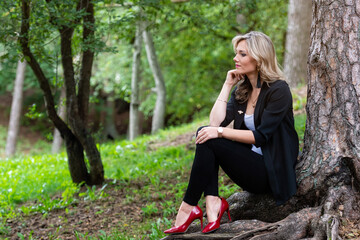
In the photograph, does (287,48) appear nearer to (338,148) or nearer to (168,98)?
(338,148)

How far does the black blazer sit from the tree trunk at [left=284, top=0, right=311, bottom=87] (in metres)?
7.49

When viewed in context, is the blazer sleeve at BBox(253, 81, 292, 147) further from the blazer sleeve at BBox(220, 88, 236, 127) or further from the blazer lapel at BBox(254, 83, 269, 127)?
the blazer sleeve at BBox(220, 88, 236, 127)

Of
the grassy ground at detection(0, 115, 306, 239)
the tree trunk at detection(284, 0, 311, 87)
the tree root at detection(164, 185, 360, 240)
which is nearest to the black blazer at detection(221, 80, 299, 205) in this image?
the tree root at detection(164, 185, 360, 240)

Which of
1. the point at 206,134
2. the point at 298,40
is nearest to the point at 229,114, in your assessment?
the point at 206,134

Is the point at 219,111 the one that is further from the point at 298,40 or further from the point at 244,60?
the point at 298,40

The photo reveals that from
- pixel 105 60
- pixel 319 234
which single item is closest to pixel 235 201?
pixel 319 234

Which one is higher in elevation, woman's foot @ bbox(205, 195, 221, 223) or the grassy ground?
woman's foot @ bbox(205, 195, 221, 223)

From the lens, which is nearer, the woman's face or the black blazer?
the black blazer

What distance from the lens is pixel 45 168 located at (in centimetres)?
843

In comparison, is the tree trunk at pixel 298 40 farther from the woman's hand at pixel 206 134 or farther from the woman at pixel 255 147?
the woman's hand at pixel 206 134

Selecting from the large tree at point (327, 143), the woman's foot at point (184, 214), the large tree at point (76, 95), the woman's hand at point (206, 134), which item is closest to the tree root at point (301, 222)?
the large tree at point (327, 143)

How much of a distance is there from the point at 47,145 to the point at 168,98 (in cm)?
816

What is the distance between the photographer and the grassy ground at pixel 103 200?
4637 millimetres

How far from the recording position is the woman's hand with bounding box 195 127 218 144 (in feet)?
11.3
